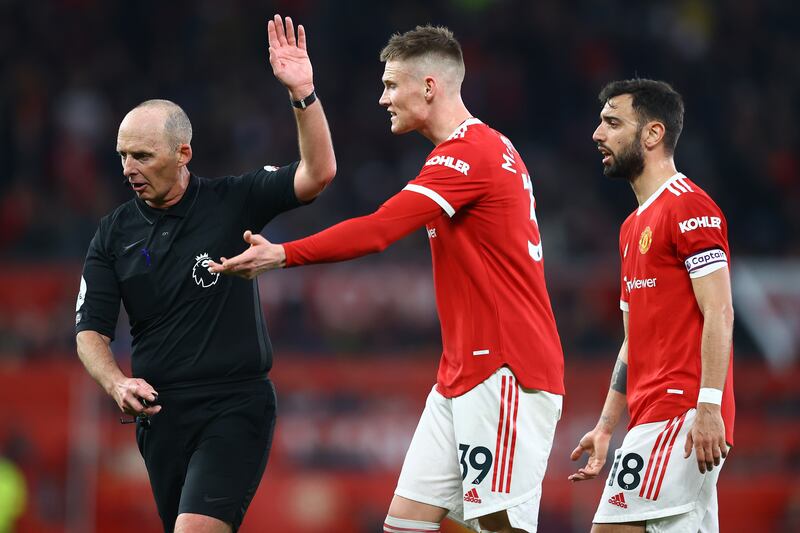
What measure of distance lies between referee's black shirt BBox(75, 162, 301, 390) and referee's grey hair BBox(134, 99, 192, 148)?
0.27 m

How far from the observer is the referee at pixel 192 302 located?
566 cm

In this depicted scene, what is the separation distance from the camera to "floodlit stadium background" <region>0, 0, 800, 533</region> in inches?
469

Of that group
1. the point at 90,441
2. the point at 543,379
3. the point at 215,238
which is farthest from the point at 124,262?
the point at 90,441

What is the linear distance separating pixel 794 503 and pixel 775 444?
653mm

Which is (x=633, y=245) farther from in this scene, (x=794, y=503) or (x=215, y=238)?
(x=794, y=503)

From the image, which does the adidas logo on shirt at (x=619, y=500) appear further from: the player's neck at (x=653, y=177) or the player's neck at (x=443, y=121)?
the player's neck at (x=443, y=121)

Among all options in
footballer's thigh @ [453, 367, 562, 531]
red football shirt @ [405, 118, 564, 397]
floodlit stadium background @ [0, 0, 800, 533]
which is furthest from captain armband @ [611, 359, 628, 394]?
floodlit stadium background @ [0, 0, 800, 533]

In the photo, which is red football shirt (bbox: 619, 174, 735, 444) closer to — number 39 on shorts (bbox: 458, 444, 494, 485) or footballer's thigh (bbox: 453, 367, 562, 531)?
footballer's thigh (bbox: 453, 367, 562, 531)

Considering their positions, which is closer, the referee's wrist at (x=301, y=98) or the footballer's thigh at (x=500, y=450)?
the footballer's thigh at (x=500, y=450)

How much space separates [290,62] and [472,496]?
209 centimetres

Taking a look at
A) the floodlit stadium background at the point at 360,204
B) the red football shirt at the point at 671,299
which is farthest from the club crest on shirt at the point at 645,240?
the floodlit stadium background at the point at 360,204

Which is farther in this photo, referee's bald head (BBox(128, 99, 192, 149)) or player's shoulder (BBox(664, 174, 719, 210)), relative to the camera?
referee's bald head (BBox(128, 99, 192, 149))

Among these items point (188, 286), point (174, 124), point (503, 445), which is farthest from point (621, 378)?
point (174, 124)

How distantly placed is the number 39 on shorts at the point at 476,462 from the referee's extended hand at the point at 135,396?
136cm
